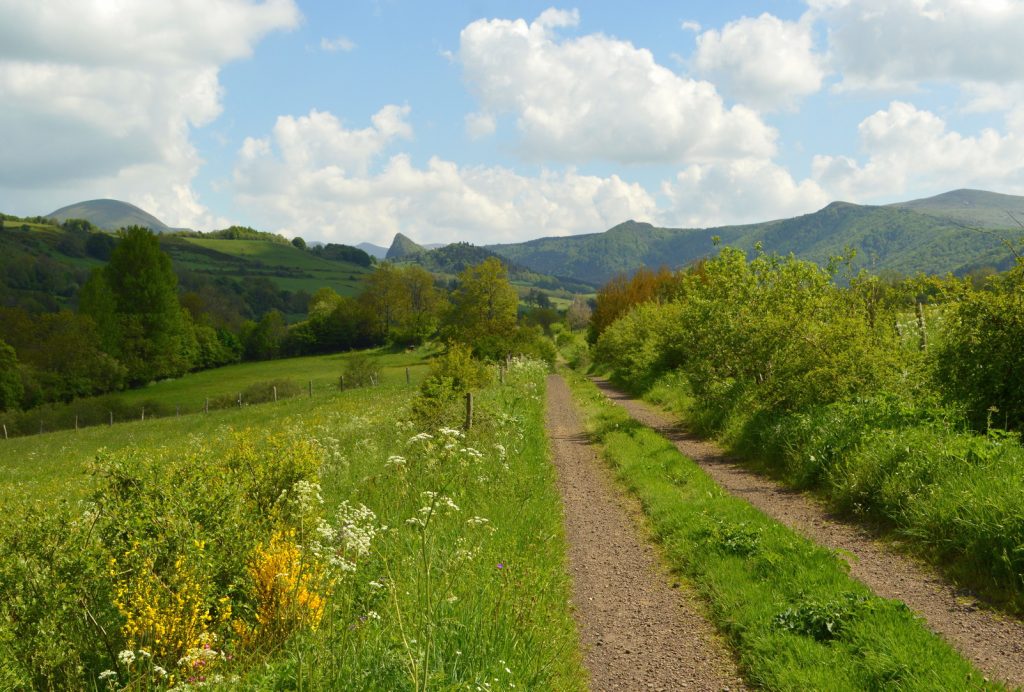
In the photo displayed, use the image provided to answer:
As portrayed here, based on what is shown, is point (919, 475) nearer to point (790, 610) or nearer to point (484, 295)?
point (790, 610)

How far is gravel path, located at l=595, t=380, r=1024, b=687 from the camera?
5.57 meters

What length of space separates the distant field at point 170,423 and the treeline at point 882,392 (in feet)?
31.8

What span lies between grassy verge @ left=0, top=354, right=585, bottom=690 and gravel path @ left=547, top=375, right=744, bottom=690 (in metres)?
0.32

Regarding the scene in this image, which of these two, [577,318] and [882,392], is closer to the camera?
[882,392]

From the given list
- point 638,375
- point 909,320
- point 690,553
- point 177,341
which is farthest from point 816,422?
point 177,341

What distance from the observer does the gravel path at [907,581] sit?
219 inches

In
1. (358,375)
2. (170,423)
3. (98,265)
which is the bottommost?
(170,423)

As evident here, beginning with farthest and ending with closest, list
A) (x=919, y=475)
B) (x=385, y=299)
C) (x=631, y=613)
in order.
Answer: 1. (x=385, y=299)
2. (x=919, y=475)
3. (x=631, y=613)

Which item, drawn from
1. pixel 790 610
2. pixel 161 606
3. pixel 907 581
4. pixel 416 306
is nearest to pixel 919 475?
pixel 907 581

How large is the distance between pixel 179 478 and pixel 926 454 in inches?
394

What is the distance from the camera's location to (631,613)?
7148mm

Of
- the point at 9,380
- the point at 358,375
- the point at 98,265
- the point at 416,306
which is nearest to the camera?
the point at 9,380

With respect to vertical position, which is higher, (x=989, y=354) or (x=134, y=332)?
(x=989, y=354)

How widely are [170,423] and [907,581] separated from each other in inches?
1644
